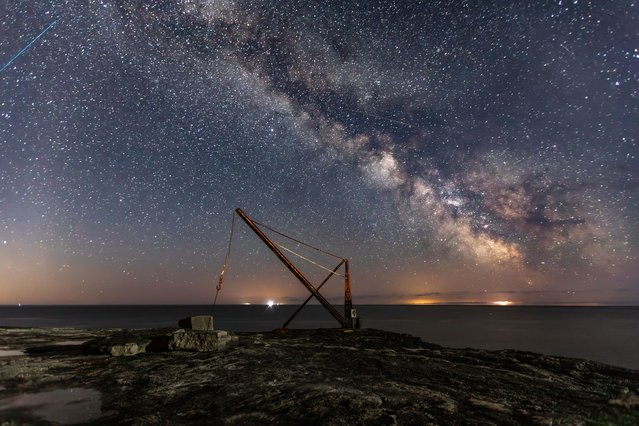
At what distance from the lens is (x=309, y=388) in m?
9.92

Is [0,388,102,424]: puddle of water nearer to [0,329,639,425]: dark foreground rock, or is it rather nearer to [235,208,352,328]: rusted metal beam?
[0,329,639,425]: dark foreground rock

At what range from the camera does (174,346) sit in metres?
15.9

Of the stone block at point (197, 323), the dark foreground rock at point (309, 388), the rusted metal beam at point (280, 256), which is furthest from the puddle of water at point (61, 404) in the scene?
the rusted metal beam at point (280, 256)

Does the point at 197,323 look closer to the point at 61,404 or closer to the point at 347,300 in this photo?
the point at 61,404

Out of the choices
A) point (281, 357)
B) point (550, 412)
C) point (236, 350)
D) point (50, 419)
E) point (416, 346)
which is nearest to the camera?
point (50, 419)

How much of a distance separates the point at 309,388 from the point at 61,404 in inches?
235

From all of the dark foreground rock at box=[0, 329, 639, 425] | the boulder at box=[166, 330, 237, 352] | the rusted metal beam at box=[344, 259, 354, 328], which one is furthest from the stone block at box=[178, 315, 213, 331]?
the rusted metal beam at box=[344, 259, 354, 328]

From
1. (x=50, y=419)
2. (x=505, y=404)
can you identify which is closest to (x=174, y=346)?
(x=50, y=419)

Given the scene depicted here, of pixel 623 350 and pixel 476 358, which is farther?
pixel 623 350

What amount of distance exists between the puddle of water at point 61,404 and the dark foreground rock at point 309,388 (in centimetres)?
2

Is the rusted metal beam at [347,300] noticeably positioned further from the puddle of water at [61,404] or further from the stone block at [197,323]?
the puddle of water at [61,404]

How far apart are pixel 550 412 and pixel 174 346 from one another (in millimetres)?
13705

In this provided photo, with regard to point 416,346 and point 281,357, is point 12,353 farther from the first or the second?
point 416,346

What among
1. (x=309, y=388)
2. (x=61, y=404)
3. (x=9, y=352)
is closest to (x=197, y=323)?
(x=9, y=352)
